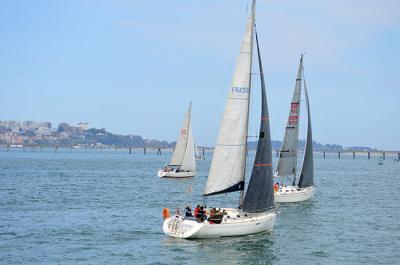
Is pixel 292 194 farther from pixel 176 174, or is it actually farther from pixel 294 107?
pixel 176 174

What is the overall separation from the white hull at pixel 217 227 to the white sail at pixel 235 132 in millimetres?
2163

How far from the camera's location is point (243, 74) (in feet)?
120

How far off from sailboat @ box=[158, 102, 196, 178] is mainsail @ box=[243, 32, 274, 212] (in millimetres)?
55636

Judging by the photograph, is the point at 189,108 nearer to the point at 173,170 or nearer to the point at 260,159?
the point at 173,170

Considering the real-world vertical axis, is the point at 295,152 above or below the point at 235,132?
below

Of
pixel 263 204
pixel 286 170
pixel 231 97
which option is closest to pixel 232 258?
pixel 263 204

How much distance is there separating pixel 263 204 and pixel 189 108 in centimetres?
5887

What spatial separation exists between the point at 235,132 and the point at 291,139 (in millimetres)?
23961

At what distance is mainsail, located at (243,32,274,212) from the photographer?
37.4 m

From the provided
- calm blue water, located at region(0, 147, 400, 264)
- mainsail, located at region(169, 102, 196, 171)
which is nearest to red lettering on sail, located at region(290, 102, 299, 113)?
calm blue water, located at region(0, 147, 400, 264)

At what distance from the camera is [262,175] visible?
1496 inches

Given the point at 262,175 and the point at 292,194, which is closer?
the point at 262,175

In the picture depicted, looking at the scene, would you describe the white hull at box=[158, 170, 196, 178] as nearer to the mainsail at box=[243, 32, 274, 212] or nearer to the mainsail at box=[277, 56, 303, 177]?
the mainsail at box=[277, 56, 303, 177]

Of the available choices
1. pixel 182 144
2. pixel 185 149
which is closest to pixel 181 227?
pixel 185 149
